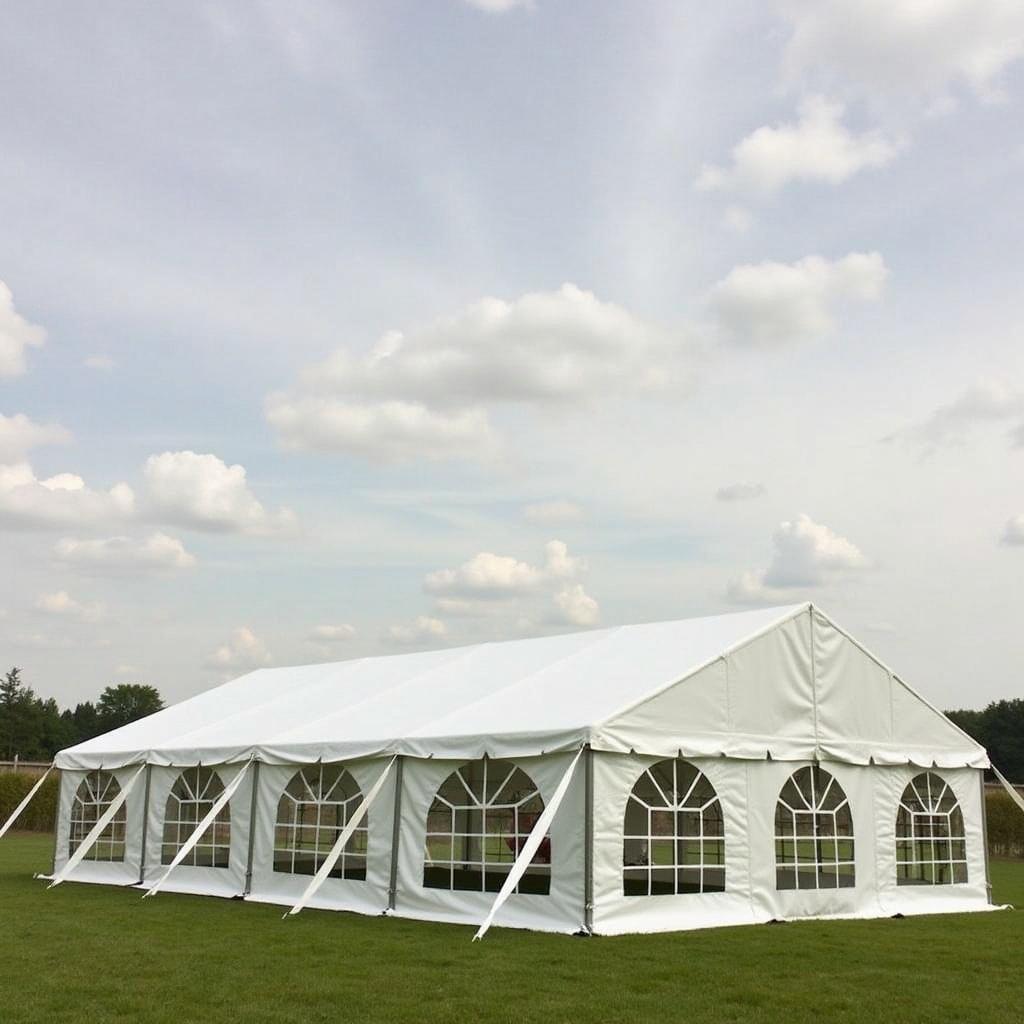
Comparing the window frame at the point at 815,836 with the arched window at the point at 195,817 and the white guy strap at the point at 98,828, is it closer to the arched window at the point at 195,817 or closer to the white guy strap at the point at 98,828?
the arched window at the point at 195,817

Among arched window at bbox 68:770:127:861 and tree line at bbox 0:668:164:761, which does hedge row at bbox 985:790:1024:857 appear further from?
tree line at bbox 0:668:164:761

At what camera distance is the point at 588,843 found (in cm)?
1229

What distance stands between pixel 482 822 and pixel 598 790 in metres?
1.57

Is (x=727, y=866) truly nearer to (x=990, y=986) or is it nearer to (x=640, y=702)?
(x=640, y=702)

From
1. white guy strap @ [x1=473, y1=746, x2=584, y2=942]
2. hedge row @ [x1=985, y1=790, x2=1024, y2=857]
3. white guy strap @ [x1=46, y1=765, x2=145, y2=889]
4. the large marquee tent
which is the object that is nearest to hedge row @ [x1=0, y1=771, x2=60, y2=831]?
white guy strap @ [x1=46, y1=765, x2=145, y2=889]

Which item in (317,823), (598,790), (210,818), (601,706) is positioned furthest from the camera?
(317,823)

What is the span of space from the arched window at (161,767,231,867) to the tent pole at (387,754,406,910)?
163 inches

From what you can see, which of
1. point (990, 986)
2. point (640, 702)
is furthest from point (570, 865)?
point (990, 986)

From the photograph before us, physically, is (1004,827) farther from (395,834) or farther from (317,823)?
(395,834)

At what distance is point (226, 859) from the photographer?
688 inches

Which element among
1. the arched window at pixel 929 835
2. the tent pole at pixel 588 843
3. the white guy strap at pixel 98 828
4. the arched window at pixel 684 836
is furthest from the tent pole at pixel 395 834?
the arched window at pixel 929 835

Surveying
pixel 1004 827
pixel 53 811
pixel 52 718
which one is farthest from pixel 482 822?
pixel 52 718

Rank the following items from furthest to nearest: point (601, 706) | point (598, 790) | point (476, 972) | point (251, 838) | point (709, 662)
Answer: point (251, 838)
point (709, 662)
point (601, 706)
point (598, 790)
point (476, 972)

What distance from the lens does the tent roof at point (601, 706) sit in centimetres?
1338
